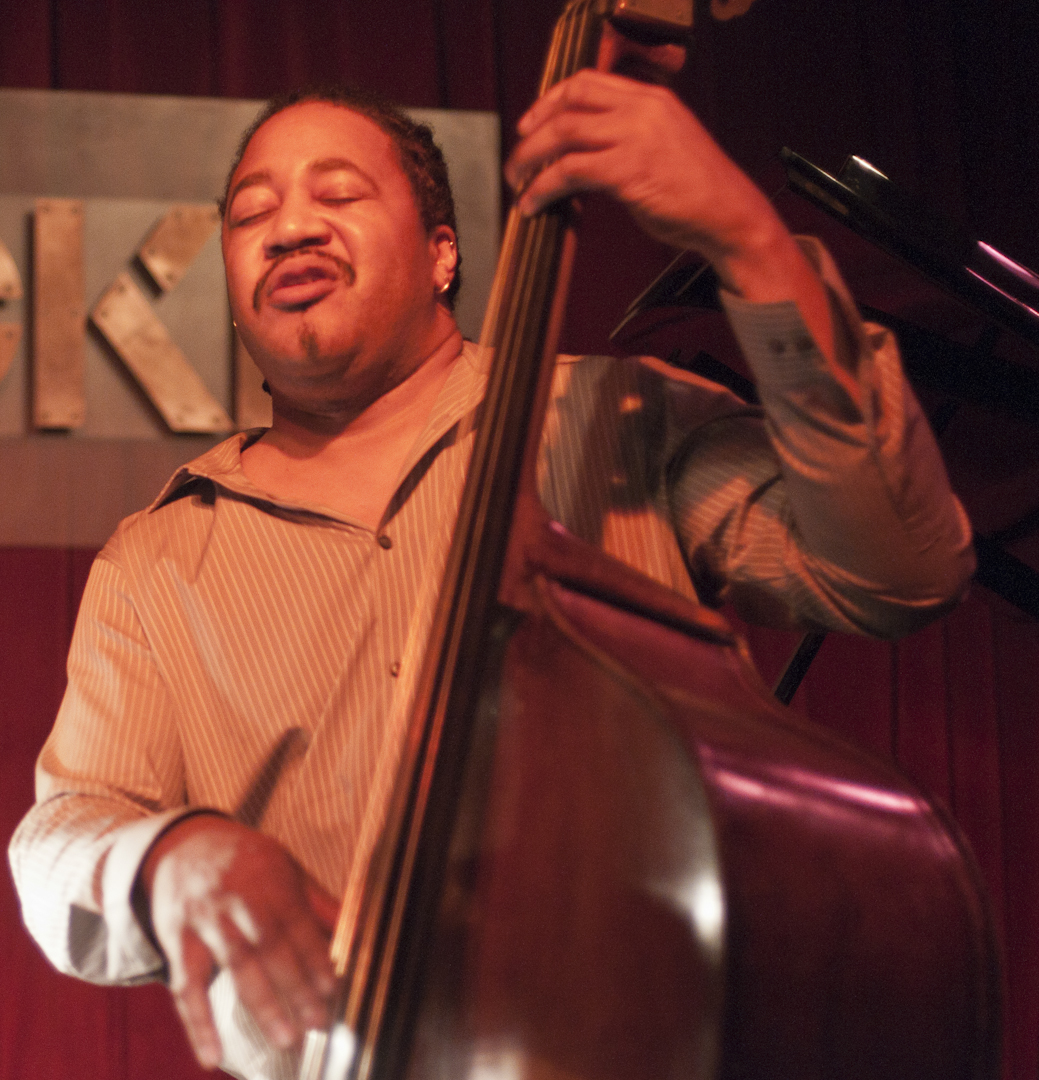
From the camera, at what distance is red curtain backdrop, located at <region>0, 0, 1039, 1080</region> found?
2123 millimetres

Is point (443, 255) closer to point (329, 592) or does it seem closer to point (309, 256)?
point (309, 256)

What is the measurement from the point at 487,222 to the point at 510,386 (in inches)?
70.8

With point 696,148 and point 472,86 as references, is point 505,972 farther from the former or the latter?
point 472,86

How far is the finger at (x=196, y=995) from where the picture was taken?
23.6 inches

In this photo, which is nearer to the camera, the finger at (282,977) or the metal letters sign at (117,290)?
the finger at (282,977)

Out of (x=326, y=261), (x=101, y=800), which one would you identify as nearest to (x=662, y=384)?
(x=326, y=261)

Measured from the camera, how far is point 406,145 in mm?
1264

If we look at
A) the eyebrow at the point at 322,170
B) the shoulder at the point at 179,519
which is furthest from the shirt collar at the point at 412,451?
the eyebrow at the point at 322,170

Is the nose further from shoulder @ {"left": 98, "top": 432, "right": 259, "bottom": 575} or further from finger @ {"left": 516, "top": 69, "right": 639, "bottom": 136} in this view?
finger @ {"left": 516, "top": 69, "right": 639, "bottom": 136}

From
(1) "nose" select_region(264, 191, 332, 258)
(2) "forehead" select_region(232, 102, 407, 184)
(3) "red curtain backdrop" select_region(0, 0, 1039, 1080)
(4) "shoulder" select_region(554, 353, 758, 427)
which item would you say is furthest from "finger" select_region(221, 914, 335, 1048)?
(3) "red curtain backdrop" select_region(0, 0, 1039, 1080)

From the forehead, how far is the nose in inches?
2.3

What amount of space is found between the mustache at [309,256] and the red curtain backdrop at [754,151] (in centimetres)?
135

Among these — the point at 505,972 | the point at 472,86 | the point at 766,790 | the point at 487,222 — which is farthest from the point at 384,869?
the point at 472,86

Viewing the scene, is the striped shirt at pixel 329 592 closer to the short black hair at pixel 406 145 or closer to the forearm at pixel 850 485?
the forearm at pixel 850 485
